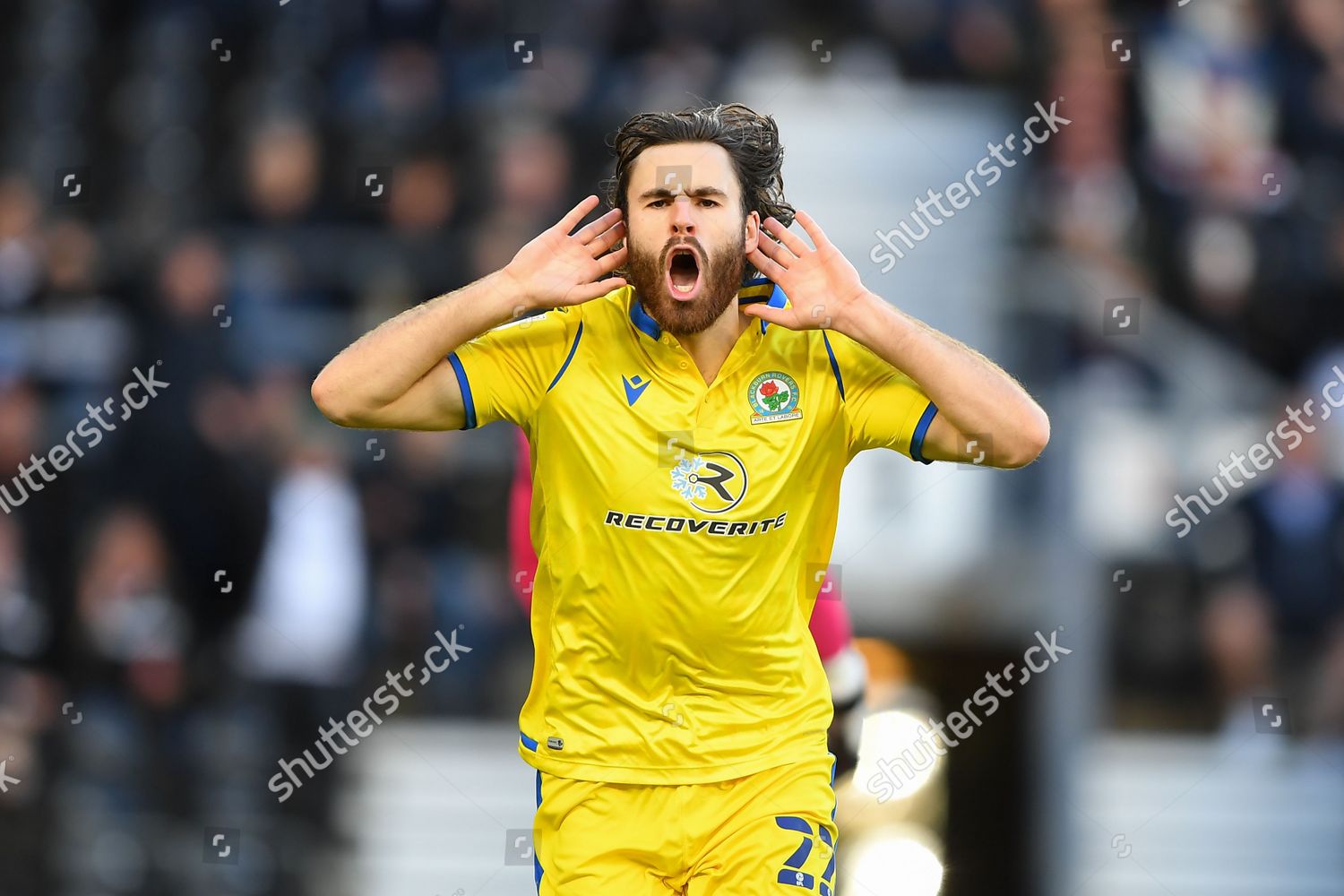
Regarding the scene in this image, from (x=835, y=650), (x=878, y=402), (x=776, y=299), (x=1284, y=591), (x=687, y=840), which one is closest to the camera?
(x=687, y=840)

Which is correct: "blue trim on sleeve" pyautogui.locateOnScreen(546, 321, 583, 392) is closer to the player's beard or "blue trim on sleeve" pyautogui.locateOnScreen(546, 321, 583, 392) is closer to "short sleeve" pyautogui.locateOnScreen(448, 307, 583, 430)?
"short sleeve" pyautogui.locateOnScreen(448, 307, 583, 430)

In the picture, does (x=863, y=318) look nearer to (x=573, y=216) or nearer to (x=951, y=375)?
(x=951, y=375)

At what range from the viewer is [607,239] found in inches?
178

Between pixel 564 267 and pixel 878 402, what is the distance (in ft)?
2.96

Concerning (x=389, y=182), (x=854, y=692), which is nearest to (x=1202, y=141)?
(x=389, y=182)

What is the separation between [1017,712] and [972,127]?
12.4 feet

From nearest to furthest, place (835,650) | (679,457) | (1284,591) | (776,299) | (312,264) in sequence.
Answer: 1. (679,457)
2. (776,299)
3. (835,650)
4. (1284,591)
5. (312,264)

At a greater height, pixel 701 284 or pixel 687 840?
pixel 701 284

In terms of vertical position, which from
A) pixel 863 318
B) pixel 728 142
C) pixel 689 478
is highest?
pixel 728 142

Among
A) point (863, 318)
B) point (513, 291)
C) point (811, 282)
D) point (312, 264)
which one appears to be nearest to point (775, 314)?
point (811, 282)

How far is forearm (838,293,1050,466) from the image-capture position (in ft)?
14.1

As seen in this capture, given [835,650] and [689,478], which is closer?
[689,478]

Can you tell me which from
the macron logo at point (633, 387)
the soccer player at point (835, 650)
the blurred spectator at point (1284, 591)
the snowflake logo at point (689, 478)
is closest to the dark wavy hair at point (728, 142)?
the macron logo at point (633, 387)

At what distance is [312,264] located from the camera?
9.84 m
